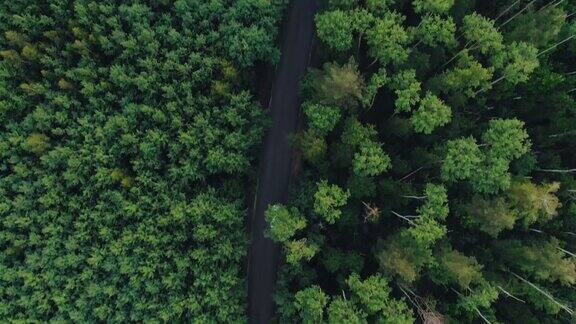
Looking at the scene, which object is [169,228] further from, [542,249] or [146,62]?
[542,249]

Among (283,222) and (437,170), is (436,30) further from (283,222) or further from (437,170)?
(283,222)

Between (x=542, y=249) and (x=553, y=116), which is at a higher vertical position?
(x=553, y=116)

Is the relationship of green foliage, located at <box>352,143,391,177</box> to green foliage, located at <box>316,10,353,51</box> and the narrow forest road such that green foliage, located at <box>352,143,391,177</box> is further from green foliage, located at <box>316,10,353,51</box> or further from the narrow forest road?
the narrow forest road

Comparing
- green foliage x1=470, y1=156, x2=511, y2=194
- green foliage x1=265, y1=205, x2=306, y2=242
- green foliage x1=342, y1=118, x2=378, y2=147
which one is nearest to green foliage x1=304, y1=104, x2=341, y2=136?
green foliage x1=342, y1=118, x2=378, y2=147

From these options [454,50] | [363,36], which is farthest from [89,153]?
[454,50]

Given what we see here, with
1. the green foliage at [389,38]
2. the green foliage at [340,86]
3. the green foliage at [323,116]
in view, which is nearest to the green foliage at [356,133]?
the green foliage at [323,116]

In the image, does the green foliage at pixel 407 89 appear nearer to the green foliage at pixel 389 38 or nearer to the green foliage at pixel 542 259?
the green foliage at pixel 389 38
